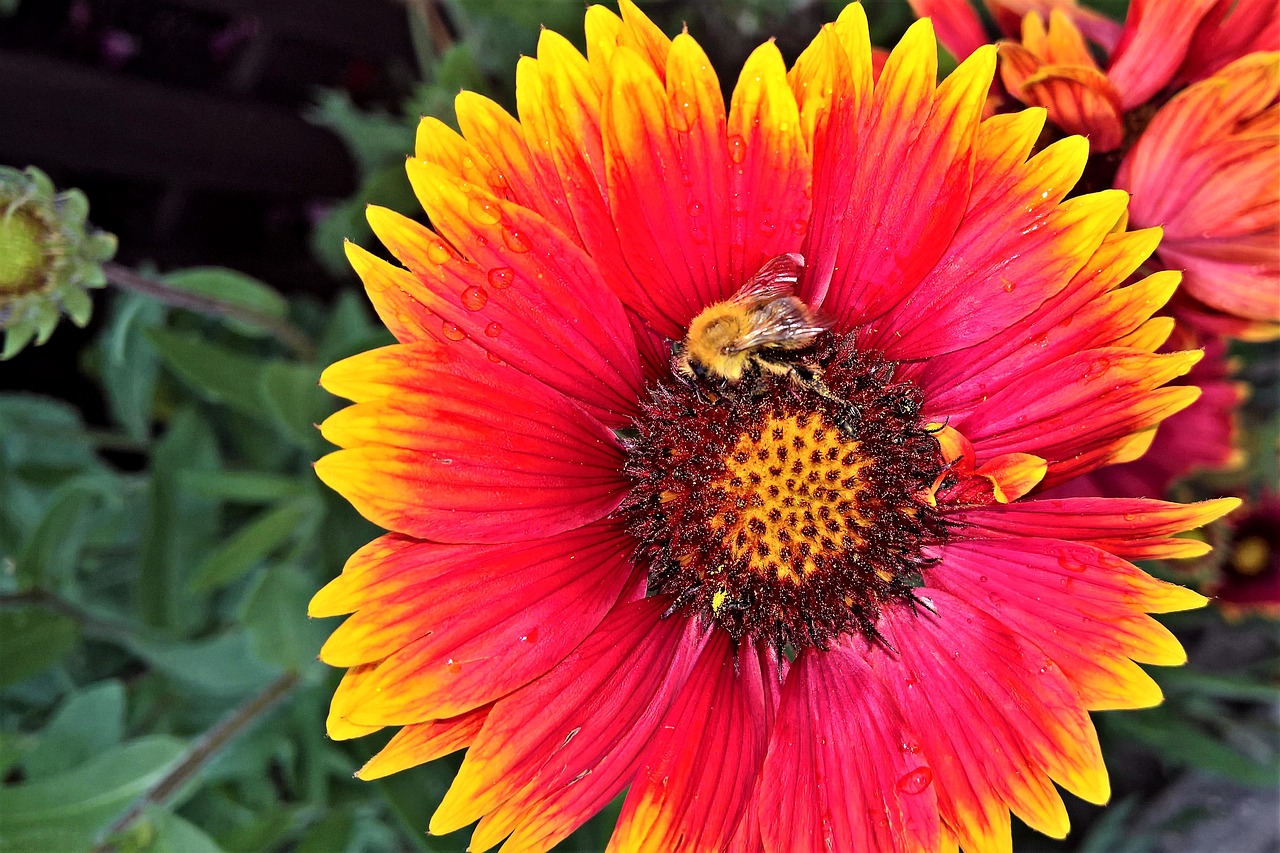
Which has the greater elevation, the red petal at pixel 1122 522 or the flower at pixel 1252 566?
the red petal at pixel 1122 522

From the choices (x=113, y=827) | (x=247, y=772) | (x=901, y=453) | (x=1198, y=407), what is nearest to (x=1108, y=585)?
(x=901, y=453)

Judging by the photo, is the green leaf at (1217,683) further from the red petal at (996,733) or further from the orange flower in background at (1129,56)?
the orange flower in background at (1129,56)

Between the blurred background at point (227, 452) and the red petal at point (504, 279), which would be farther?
the blurred background at point (227, 452)

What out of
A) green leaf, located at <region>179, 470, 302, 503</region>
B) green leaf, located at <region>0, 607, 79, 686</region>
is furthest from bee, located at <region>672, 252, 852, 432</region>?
green leaf, located at <region>0, 607, 79, 686</region>

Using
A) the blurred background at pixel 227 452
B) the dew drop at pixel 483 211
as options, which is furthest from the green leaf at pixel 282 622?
the dew drop at pixel 483 211

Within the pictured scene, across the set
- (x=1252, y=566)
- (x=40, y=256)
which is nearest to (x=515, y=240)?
(x=40, y=256)

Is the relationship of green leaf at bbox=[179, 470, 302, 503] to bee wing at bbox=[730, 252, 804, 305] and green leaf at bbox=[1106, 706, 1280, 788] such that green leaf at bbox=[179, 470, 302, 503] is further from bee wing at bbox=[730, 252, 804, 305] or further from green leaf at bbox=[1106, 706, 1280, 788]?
green leaf at bbox=[1106, 706, 1280, 788]

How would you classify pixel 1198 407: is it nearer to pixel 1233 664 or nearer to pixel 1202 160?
pixel 1202 160
